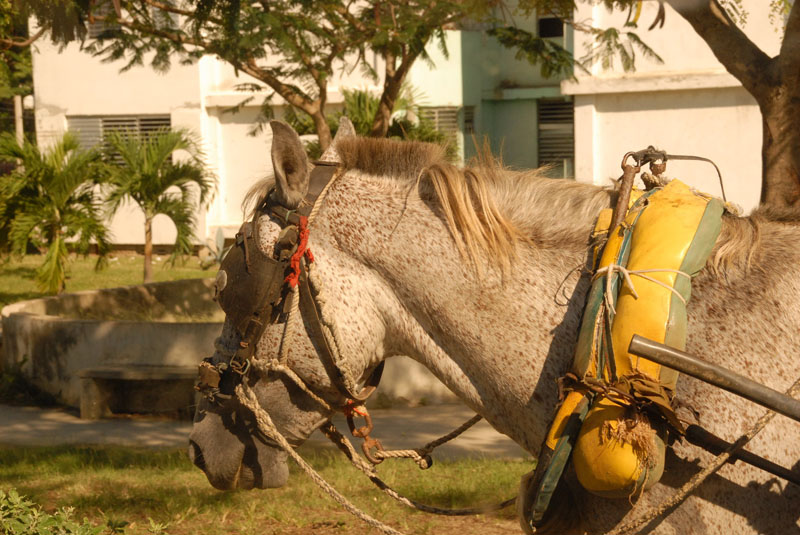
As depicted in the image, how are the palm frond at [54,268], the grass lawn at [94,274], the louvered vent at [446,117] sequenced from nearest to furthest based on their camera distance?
the palm frond at [54,268] < the grass lawn at [94,274] < the louvered vent at [446,117]

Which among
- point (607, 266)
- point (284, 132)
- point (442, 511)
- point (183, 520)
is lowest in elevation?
point (183, 520)

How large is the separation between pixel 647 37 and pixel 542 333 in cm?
1266

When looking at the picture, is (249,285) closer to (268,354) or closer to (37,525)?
(268,354)

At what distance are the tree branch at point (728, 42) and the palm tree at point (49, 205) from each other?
6977mm

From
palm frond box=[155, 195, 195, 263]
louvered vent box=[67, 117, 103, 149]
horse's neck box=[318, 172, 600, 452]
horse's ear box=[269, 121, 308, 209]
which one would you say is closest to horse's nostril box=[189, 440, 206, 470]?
horse's neck box=[318, 172, 600, 452]

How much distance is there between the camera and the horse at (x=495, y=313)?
218cm

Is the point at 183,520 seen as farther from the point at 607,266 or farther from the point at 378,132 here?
the point at 378,132

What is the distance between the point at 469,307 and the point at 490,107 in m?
16.1

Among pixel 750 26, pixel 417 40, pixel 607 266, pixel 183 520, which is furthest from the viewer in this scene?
pixel 750 26

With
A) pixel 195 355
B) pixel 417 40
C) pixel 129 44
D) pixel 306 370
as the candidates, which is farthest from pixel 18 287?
pixel 306 370

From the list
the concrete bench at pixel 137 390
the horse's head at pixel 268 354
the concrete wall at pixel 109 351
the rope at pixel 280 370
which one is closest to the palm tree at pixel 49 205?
the concrete wall at pixel 109 351

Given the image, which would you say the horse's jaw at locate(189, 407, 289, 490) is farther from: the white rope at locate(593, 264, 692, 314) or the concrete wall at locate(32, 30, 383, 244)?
the concrete wall at locate(32, 30, 383, 244)

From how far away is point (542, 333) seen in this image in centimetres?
238

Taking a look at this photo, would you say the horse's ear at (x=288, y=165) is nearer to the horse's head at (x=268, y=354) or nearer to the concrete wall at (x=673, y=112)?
the horse's head at (x=268, y=354)
